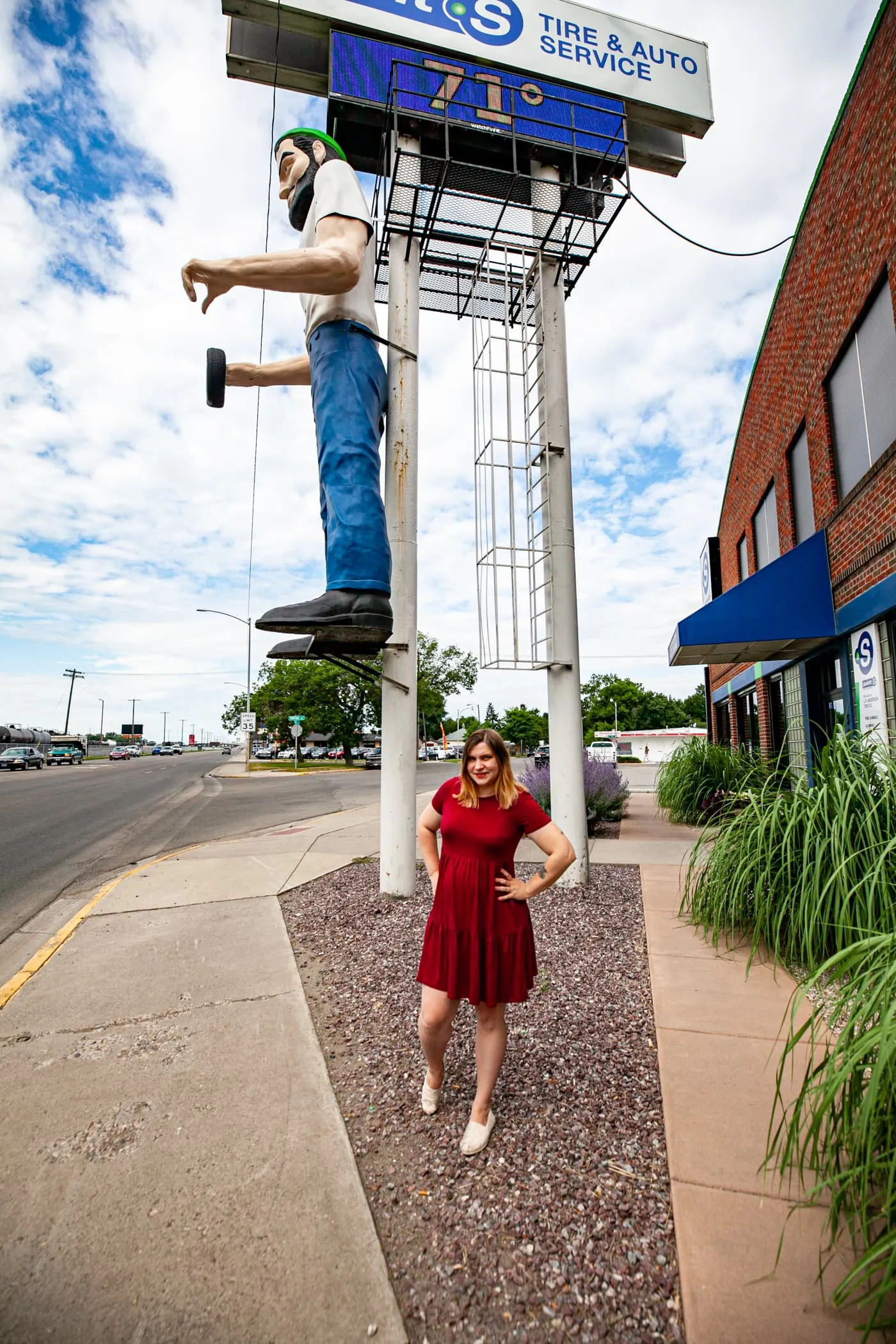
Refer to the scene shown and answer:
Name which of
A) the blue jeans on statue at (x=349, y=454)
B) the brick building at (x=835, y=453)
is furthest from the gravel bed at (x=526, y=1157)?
the brick building at (x=835, y=453)

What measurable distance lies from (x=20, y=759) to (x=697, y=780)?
38632mm

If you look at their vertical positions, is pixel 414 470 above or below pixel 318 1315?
above

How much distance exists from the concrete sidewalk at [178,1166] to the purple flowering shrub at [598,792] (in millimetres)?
6019

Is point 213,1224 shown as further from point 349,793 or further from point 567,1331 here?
point 349,793

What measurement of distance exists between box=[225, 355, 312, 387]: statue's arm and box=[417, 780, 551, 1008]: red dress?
4.24m

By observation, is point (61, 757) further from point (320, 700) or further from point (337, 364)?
point (337, 364)

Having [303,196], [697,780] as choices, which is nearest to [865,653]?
[697,780]

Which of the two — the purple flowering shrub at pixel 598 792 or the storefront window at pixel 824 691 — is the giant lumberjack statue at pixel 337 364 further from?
the storefront window at pixel 824 691

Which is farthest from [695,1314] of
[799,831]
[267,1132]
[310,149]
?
Answer: [310,149]

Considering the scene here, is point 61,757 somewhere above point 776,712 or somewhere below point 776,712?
below

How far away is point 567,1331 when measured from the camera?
1.74 meters

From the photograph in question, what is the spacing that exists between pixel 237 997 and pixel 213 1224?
5.68 ft

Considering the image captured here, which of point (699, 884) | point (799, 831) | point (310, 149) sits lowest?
point (699, 884)

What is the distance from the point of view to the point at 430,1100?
2.68 meters
